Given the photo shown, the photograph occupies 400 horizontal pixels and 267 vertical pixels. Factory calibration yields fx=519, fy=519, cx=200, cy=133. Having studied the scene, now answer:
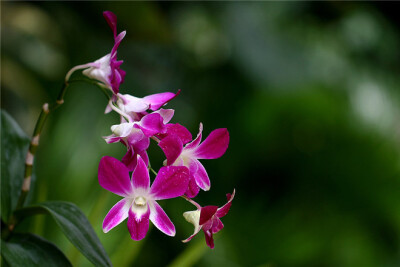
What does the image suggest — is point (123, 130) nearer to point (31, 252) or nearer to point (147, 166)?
point (147, 166)

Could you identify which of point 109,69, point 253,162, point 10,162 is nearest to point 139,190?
point 109,69

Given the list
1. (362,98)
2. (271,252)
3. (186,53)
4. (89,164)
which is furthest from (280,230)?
(186,53)

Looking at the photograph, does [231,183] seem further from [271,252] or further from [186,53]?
[186,53]

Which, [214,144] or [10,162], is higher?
[214,144]

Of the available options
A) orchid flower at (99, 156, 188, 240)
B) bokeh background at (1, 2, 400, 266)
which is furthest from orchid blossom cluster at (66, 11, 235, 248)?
bokeh background at (1, 2, 400, 266)

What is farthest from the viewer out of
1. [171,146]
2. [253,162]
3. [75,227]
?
[253,162]

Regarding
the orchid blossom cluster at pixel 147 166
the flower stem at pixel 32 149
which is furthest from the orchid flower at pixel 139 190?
the flower stem at pixel 32 149

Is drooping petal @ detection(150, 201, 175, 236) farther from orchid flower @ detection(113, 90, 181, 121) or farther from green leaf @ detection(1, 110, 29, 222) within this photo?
green leaf @ detection(1, 110, 29, 222)
